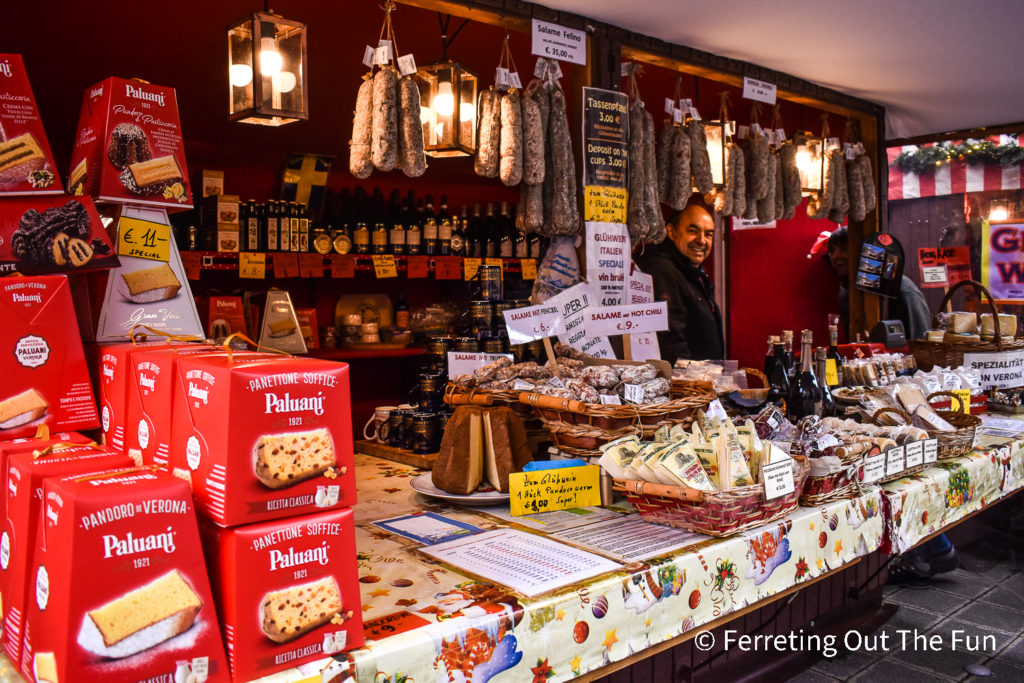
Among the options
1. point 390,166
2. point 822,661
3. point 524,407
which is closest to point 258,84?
point 390,166

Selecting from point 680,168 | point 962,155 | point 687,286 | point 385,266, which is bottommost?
point 687,286

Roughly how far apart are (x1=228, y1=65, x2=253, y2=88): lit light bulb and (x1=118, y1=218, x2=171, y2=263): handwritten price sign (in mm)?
790

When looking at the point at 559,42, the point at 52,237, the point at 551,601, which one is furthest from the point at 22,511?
the point at 559,42

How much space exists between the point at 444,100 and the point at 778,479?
79.5 inches

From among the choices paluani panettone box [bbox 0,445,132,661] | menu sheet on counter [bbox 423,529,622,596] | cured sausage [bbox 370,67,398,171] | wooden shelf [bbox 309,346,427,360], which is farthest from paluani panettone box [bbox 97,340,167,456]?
wooden shelf [bbox 309,346,427,360]

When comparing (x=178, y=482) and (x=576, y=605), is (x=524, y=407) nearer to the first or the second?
(x=576, y=605)

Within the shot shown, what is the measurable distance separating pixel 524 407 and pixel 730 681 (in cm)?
118

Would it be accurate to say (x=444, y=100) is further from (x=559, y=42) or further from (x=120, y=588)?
(x=120, y=588)

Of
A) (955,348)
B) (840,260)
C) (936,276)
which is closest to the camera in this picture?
(955,348)

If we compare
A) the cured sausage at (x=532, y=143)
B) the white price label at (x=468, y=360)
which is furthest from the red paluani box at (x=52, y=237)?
the cured sausage at (x=532, y=143)

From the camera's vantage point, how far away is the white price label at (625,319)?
308cm

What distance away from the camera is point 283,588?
3.78 feet

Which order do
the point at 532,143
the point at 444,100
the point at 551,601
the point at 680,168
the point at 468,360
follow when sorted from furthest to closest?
1. the point at 680,168
2. the point at 532,143
3. the point at 444,100
4. the point at 468,360
5. the point at 551,601

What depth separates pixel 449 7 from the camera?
3.14 metres
